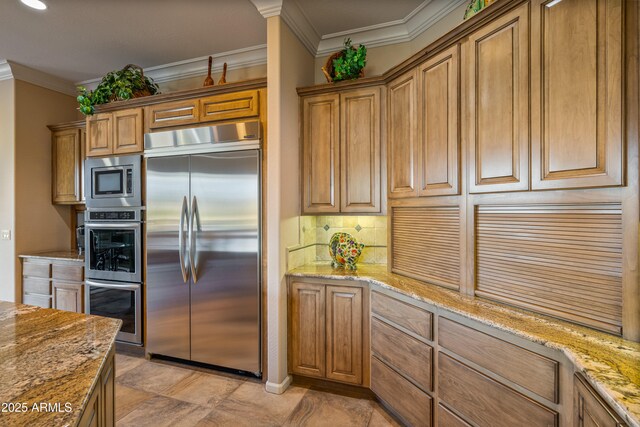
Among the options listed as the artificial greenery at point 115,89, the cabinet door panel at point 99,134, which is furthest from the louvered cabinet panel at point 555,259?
the cabinet door panel at point 99,134

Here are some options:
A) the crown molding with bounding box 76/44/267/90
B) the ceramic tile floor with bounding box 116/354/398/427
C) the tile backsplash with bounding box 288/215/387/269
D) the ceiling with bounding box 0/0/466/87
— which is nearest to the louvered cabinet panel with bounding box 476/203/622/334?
the tile backsplash with bounding box 288/215/387/269

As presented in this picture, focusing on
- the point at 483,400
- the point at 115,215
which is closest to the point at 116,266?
the point at 115,215

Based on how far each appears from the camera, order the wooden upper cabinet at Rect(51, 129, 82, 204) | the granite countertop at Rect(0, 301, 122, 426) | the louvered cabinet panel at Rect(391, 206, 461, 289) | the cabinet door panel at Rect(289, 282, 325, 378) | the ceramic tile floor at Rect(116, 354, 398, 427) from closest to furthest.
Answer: the granite countertop at Rect(0, 301, 122, 426) → the louvered cabinet panel at Rect(391, 206, 461, 289) → the ceramic tile floor at Rect(116, 354, 398, 427) → the cabinet door panel at Rect(289, 282, 325, 378) → the wooden upper cabinet at Rect(51, 129, 82, 204)

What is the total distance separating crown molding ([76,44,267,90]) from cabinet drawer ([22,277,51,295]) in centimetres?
252

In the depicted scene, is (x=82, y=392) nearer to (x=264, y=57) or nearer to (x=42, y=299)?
(x=264, y=57)

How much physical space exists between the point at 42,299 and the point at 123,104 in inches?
91.3

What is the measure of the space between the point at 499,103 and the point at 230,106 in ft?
6.43

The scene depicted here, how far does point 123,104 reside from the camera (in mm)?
3002

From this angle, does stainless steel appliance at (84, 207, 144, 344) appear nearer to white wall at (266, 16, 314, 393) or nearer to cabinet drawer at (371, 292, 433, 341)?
white wall at (266, 16, 314, 393)

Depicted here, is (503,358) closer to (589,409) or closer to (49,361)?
(589,409)

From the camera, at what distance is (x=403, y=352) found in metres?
1.96

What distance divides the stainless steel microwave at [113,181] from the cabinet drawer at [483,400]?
111 inches

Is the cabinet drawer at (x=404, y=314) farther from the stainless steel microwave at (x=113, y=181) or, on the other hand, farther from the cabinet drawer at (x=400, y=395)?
the stainless steel microwave at (x=113, y=181)

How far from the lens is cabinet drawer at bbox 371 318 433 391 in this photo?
70.8 inches
